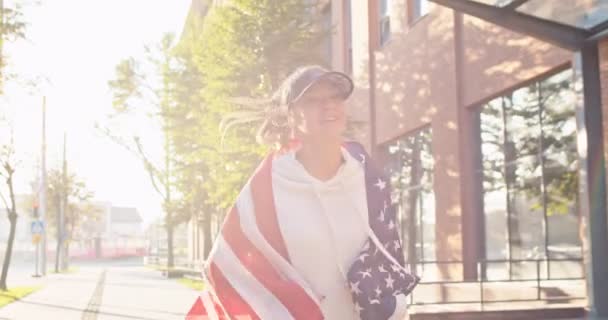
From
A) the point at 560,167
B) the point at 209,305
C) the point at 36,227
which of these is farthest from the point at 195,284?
the point at 209,305

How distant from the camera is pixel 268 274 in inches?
125

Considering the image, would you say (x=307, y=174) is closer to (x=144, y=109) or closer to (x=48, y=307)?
(x=48, y=307)

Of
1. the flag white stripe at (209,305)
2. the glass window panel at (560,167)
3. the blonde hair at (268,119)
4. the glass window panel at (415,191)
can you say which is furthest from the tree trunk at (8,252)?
the flag white stripe at (209,305)

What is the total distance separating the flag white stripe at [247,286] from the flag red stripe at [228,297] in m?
0.01

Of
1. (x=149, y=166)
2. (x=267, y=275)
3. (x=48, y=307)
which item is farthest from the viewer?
(x=149, y=166)

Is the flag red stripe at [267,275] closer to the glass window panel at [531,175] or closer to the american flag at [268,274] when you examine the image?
the american flag at [268,274]

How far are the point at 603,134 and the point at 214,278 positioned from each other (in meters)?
11.2

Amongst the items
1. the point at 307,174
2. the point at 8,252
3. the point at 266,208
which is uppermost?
the point at 307,174

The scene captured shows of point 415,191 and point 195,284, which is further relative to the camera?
point 195,284

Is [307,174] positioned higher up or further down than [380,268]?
higher up

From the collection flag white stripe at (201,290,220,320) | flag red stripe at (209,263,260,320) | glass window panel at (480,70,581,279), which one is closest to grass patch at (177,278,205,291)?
glass window panel at (480,70,581,279)

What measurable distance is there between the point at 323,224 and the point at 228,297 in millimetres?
427

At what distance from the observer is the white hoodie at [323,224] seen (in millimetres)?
3234

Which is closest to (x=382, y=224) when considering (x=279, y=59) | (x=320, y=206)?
(x=320, y=206)
